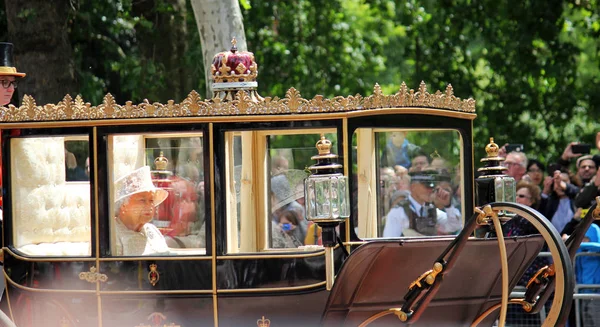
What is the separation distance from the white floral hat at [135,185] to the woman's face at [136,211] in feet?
0.12

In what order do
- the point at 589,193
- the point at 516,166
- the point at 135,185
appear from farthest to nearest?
the point at 516,166 < the point at 589,193 < the point at 135,185

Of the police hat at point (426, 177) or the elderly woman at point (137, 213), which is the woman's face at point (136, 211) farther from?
the police hat at point (426, 177)

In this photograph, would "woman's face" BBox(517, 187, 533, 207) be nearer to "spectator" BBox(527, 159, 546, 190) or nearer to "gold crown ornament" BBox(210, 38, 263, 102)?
"spectator" BBox(527, 159, 546, 190)

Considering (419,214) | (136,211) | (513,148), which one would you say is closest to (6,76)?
(136,211)

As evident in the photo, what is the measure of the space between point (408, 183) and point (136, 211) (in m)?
1.89

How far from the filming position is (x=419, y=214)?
8.35m

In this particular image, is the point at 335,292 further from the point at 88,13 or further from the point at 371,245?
the point at 88,13

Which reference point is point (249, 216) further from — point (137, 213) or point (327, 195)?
point (327, 195)

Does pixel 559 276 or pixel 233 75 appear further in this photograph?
pixel 233 75

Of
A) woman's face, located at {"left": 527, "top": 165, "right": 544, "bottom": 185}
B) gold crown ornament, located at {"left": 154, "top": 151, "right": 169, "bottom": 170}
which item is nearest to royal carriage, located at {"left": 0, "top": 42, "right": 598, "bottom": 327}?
gold crown ornament, located at {"left": 154, "top": 151, "right": 169, "bottom": 170}

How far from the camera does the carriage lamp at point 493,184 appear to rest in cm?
812

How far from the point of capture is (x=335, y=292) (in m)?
7.07

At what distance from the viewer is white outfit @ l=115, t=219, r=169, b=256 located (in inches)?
307

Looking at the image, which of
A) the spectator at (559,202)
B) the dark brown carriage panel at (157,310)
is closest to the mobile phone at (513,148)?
the spectator at (559,202)
